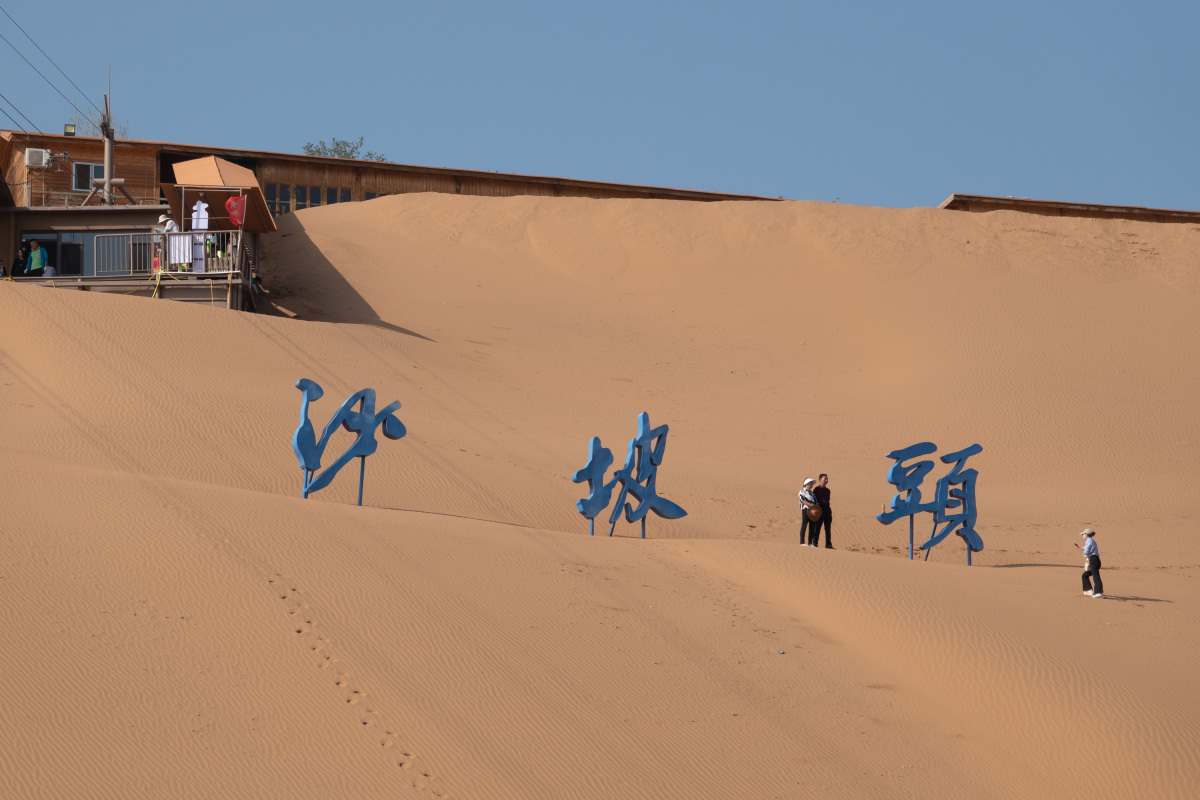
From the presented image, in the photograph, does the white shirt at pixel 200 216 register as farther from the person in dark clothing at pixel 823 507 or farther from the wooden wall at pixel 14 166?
the person in dark clothing at pixel 823 507

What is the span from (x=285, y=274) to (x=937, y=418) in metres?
16.7

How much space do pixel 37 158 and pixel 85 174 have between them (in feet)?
9.71

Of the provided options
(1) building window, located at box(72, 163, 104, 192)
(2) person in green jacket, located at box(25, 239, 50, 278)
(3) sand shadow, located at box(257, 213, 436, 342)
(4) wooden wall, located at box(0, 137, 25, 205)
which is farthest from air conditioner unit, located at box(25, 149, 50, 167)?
(3) sand shadow, located at box(257, 213, 436, 342)

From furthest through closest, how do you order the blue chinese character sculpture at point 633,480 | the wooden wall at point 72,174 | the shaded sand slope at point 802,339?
the wooden wall at point 72,174, the shaded sand slope at point 802,339, the blue chinese character sculpture at point 633,480

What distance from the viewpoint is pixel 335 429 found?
13.9m

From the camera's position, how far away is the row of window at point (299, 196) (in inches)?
1396

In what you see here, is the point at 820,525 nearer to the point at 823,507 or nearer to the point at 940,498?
the point at 823,507

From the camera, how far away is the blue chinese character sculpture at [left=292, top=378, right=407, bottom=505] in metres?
13.6

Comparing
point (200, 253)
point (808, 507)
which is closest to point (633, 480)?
point (808, 507)

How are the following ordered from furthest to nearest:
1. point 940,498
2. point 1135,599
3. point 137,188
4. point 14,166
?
point 14,166 → point 137,188 → point 940,498 → point 1135,599

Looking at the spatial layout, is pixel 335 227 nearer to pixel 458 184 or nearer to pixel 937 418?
pixel 458 184

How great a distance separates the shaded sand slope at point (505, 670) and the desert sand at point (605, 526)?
4 cm

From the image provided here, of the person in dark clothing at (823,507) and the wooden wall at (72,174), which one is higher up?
the wooden wall at (72,174)

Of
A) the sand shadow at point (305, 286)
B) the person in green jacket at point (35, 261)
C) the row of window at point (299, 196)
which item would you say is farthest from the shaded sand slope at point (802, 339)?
the person in green jacket at point (35, 261)
